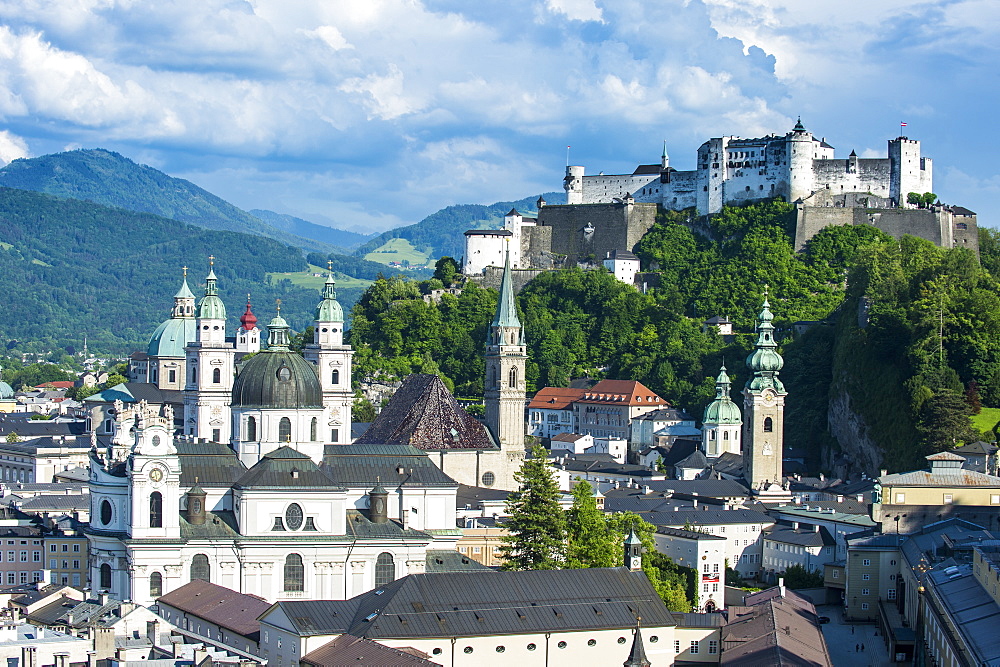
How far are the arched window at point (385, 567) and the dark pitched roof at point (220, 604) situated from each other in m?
7.29

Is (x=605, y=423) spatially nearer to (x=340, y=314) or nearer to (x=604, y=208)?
(x=604, y=208)

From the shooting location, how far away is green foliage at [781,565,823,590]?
3125 inches

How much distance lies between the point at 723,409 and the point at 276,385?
51322mm

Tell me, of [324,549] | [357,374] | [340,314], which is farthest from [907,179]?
[324,549]

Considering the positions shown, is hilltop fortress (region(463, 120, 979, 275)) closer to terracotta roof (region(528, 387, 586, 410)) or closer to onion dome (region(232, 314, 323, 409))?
terracotta roof (region(528, 387, 586, 410))

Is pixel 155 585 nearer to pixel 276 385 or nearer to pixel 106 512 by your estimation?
pixel 106 512

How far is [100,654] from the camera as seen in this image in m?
48.7

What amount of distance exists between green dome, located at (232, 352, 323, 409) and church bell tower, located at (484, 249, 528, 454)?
2111 cm

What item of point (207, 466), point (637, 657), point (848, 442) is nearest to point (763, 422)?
point (848, 442)

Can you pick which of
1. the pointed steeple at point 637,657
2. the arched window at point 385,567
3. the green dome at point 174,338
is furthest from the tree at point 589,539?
the green dome at point 174,338

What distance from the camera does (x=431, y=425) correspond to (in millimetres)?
88688

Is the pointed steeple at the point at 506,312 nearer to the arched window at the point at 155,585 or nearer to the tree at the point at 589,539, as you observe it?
the tree at the point at 589,539

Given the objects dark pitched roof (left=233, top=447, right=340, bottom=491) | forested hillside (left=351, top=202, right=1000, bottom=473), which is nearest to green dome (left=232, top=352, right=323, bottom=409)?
dark pitched roof (left=233, top=447, right=340, bottom=491)

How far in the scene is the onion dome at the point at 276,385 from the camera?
229 ft
